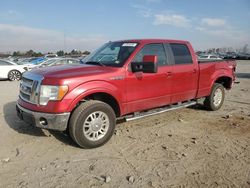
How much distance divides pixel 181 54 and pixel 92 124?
2802mm

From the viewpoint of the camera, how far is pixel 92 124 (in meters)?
4.49

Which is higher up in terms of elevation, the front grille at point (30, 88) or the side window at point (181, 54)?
the side window at point (181, 54)

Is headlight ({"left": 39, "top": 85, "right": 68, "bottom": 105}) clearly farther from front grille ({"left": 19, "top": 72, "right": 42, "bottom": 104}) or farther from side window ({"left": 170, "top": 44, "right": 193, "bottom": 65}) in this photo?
side window ({"left": 170, "top": 44, "right": 193, "bottom": 65})

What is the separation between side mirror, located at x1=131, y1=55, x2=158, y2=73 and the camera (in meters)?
4.62

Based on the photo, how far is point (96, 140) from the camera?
451 centimetres

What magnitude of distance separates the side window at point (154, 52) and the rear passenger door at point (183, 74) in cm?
27

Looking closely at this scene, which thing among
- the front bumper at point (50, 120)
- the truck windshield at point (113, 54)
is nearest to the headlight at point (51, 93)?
the front bumper at point (50, 120)

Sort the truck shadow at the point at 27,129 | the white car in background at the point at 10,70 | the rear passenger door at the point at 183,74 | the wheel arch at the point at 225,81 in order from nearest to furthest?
the truck shadow at the point at 27,129
the rear passenger door at the point at 183,74
the wheel arch at the point at 225,81
the white car in background at the point at 10,70

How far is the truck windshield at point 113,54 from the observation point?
198 inches

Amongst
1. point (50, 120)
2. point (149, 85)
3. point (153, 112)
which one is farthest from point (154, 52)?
point (50, 120)

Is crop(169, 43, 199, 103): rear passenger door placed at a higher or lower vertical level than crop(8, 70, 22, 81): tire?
higher

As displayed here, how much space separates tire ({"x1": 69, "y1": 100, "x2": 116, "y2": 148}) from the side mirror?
0.93 metres

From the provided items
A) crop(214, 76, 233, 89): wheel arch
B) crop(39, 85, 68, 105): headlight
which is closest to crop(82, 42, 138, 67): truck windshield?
crop(39, 85, 68, 105): headlight

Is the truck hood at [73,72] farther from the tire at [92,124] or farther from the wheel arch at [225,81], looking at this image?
the wheel arch at [225,81]
